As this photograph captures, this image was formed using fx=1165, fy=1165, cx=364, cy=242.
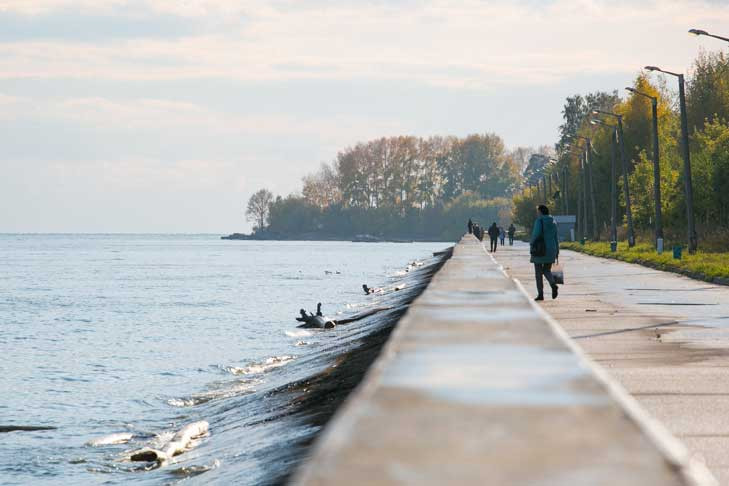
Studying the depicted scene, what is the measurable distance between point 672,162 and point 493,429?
3215 inches

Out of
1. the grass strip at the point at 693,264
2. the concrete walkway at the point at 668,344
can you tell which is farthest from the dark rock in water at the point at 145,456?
the grass strip at the point at 693,264

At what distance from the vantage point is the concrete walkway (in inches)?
373

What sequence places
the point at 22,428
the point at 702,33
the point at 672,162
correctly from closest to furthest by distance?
the point at 22,428, the point at 702,33, the point at 672,162

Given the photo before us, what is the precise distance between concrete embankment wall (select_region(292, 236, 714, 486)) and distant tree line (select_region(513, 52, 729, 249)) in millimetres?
52341

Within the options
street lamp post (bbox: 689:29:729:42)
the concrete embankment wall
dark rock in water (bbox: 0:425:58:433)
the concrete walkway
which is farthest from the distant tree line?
the concrete embankment wall

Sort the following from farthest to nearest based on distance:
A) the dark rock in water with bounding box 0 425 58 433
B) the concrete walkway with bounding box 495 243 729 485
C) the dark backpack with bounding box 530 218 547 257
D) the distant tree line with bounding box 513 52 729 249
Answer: the distant tree line with bounding box 513 52 729 249 < the dark backpack with bounding box 530 218 547 257 < the dark rock in water with bounding box 0 425 58 433 < the concrete walkway with bounding box 495 243 729 485

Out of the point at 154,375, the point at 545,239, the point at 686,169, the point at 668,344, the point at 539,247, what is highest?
the point at 686,169

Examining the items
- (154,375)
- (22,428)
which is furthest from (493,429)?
(154,375)

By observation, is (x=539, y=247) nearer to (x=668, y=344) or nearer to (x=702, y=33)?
(x=668, y=344)

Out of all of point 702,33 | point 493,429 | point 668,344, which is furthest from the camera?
point 702,33

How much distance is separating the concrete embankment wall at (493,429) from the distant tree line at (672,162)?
5234 centimetres

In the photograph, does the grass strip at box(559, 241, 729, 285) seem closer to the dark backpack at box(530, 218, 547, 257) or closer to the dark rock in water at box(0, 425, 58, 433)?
the dark backpack at box(530, 218, 547, 257)

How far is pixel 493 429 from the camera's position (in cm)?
290

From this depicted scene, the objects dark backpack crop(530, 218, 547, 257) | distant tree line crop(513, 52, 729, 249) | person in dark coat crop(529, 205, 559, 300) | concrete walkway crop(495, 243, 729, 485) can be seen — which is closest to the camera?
concrete walkway crop(495, 243, 729, 485)
